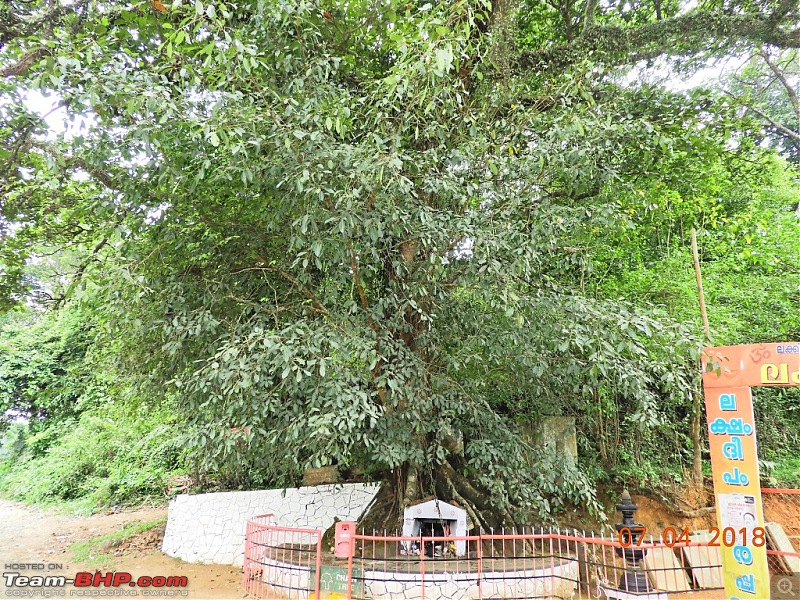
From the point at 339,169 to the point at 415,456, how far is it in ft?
10.5

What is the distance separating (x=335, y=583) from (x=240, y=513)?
2629 millimetres

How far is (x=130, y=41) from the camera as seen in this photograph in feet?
17.1

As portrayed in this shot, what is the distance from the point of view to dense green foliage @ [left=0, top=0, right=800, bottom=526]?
4098 millimetres

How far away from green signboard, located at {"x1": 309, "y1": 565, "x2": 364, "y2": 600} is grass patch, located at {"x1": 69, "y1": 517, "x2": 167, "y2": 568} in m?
3.73

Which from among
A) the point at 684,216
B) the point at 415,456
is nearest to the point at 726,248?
the point at 684,216

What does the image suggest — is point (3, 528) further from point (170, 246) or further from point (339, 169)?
point (339, 169)

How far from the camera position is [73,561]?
279 inches

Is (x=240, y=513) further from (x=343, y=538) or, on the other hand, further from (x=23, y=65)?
(x=23, y=65)

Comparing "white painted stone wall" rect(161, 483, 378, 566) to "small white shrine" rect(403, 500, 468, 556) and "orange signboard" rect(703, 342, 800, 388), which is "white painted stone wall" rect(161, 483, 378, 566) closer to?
"small white shrine" rect(403, 500, 468, 556)

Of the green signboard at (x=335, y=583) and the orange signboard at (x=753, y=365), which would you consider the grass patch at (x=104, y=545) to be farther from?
the orange signboard at (x=753, y=365)

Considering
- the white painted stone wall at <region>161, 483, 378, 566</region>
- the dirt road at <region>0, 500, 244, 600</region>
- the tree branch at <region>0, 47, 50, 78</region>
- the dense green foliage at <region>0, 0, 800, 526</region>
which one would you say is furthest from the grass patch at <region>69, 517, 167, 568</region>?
the tree branch at <region>0, 47, 50, 78</region>

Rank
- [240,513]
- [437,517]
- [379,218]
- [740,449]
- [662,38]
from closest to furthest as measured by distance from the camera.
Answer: [740,449], [379,218], [437,517], [662,38], [240,513]
